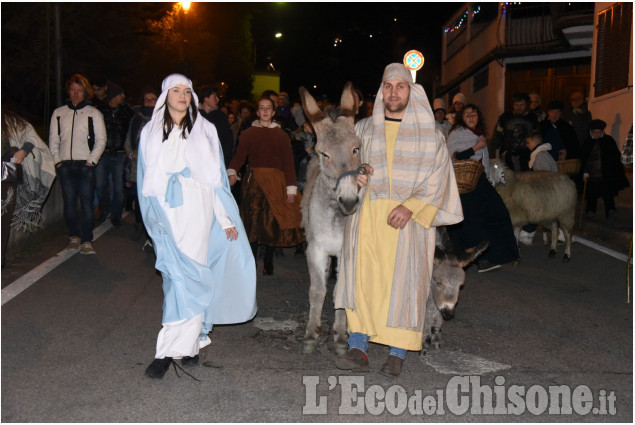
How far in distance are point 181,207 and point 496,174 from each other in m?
5.74

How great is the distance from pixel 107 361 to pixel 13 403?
886 millimetres

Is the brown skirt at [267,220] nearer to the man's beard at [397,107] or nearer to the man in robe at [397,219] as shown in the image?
the man in robe at [397,219]

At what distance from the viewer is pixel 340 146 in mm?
5043

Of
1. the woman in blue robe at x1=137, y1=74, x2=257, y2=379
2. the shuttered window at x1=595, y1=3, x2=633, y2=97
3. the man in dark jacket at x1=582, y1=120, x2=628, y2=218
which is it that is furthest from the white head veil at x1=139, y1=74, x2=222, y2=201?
the shuttered window at x1=595, y1=3, x2=633, y2=97

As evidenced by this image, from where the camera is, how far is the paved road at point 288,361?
4188mm

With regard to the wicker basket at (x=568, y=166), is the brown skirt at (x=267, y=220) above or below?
below

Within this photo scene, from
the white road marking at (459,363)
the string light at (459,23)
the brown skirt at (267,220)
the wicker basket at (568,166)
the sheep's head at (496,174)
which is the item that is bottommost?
the white road marking at (459,363)

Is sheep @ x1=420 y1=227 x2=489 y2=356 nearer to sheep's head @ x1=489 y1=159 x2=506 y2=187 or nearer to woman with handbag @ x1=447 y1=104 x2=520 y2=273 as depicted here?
woman with handbag @ x1=447 y1=104 x2=520 y2=273

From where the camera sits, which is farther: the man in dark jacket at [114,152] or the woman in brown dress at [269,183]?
the man in dark jacket at [114,152]

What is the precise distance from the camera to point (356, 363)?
4.89 meters

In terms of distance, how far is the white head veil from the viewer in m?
4.74

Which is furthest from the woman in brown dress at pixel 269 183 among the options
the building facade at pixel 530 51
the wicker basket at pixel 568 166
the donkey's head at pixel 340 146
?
the building facade at pixel 530 51

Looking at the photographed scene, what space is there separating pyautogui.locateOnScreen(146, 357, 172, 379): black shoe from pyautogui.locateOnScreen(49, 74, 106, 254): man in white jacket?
4.81 m

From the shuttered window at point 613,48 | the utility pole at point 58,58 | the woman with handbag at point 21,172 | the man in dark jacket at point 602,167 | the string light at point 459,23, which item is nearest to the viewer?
the woman with handbag at point 21,172
